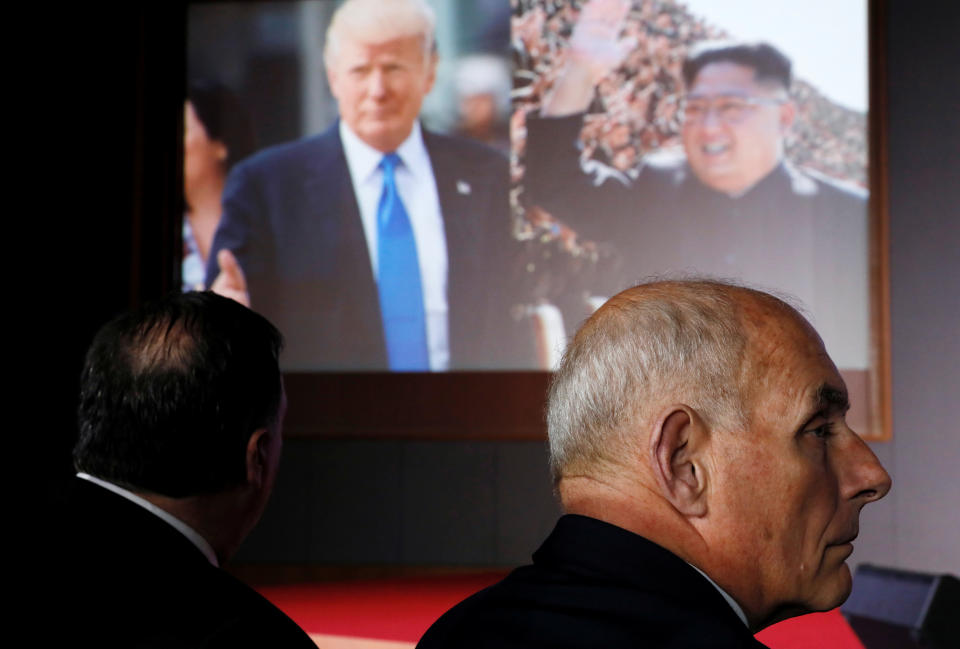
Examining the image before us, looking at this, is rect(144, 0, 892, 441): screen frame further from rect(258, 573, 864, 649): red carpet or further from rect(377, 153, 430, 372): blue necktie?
rect(258, 573, 864, 649): red carpet

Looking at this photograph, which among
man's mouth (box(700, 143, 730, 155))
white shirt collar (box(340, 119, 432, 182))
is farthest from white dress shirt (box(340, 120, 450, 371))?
man's mouth (box(700, 143, 730, 155))

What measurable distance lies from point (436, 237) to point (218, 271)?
843 mm

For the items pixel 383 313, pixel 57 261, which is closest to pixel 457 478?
pixel 383 313

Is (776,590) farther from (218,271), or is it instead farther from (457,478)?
(218,271)

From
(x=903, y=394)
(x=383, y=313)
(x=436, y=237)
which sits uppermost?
(x=436, y=237)

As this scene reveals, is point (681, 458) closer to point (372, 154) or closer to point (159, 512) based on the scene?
point (159, 512)

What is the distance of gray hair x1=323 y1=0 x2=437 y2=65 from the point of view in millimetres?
3900

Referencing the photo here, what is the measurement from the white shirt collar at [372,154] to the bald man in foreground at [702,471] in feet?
9.65

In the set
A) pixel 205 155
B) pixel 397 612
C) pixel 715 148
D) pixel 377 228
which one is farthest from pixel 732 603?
pixel 205 155

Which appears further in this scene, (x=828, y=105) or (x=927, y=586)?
(x=828, y=105)

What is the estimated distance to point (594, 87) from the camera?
3770 mm

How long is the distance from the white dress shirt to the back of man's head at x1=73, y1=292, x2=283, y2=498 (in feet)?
7.94

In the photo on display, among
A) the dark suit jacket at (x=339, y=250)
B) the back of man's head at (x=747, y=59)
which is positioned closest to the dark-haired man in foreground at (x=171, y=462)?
the dark suit jacket at (x=339, y=250)

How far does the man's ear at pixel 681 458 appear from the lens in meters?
0.94
